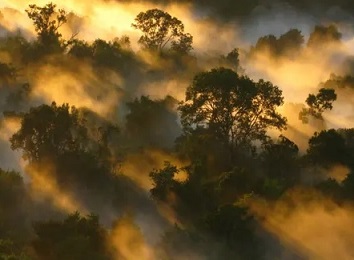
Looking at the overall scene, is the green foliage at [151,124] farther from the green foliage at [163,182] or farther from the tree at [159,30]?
the tree at [159,30]

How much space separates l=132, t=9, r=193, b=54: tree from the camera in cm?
8950

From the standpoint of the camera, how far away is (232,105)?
5616 centimetres

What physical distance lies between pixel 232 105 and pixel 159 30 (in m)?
37.1

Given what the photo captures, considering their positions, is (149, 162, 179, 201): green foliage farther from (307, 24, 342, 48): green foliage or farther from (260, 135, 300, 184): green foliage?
(307, 24, 342, 48): green foliage

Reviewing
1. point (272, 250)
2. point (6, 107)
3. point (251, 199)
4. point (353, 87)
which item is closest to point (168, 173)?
point (251, 199)

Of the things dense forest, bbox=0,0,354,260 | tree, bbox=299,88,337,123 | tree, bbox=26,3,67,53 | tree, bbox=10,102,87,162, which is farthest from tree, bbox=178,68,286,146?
tree, bbox=26,3,67,53

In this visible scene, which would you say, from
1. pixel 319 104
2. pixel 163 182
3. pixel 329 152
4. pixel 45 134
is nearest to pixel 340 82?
pixel 319 104

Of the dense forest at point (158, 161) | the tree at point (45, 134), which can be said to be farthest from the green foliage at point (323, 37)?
the tree at point (45, 134)

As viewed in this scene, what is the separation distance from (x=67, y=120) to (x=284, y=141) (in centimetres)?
2157

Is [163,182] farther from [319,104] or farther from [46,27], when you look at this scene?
[46,27]

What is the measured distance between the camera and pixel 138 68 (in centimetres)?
8438

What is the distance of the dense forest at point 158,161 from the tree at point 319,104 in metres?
0.18

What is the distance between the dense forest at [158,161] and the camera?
1770 inches

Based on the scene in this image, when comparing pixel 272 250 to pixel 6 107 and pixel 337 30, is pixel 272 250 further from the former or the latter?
pixel 337 30
